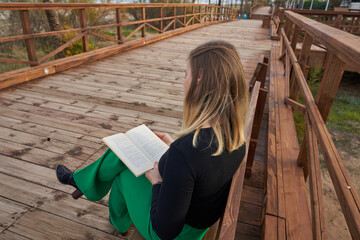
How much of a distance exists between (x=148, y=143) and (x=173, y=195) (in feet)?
1.93

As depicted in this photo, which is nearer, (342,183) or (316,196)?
(342,183)

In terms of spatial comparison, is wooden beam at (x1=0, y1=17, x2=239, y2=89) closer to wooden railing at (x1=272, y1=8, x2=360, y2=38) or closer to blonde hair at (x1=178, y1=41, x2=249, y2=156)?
blonde hair at (x1=178, y1=41, x2=249, y2=156)

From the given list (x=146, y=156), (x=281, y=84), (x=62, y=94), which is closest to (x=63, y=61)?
(x=62, y=94)

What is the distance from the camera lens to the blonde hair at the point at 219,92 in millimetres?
997

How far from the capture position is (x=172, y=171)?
0.93 metres

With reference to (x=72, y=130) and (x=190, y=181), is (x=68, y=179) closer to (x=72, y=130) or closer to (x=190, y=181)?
(x=190, y=181)

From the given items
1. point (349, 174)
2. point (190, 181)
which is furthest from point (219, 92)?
point (349, 174)

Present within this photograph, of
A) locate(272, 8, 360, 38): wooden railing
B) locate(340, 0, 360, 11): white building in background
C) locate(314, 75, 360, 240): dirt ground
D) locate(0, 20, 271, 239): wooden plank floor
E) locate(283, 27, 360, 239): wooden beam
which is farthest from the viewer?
locate(340, 0, 360, 11): white building in background

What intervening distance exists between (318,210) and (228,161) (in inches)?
23.3

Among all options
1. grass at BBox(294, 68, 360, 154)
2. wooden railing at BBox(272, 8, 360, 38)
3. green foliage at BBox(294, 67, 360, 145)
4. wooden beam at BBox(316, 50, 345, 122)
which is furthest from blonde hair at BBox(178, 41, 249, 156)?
green foliage at BBox(294, 67, 360, 145)

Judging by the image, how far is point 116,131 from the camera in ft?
9.09

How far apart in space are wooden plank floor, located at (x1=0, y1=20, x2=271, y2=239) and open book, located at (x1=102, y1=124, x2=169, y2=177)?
38 centimetres

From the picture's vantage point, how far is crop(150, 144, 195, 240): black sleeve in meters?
0.92

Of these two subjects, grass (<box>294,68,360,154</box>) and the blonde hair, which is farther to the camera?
grass (<box>294,68,360,154</box>)
